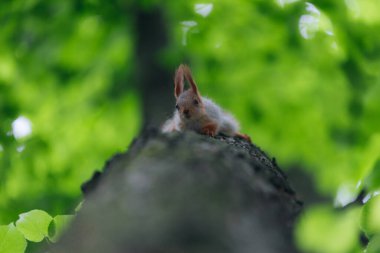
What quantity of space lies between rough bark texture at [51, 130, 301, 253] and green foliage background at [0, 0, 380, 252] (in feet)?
12.2

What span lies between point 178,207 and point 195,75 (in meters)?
6.49

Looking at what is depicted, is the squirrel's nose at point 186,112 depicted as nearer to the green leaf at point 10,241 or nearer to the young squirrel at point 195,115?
the young squirrel at point 195,115

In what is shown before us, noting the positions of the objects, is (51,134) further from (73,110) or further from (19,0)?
(19,0)

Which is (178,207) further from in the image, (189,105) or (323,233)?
(189,105)

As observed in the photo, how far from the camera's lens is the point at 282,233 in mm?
1380

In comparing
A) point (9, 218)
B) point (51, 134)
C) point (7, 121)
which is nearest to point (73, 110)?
point (51, 134)

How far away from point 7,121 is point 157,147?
576 centimetres

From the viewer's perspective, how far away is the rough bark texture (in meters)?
1.12

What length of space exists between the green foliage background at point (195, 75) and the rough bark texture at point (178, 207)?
3.73 meters

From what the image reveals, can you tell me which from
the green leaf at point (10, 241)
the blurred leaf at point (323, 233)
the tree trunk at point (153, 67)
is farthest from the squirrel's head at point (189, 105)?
the blurred leaf at point (323, 233)

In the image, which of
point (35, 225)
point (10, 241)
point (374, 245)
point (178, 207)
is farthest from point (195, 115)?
point (178, 207)

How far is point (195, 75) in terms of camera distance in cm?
762

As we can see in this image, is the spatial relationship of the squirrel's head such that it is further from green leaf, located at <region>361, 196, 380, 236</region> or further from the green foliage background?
green leaf, located at <region>361, 196, 380, 236</region>

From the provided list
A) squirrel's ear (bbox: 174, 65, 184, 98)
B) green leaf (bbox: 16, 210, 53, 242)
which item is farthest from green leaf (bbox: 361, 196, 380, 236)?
squirrel's ear (bbox: 174, 65, 184, 98)
